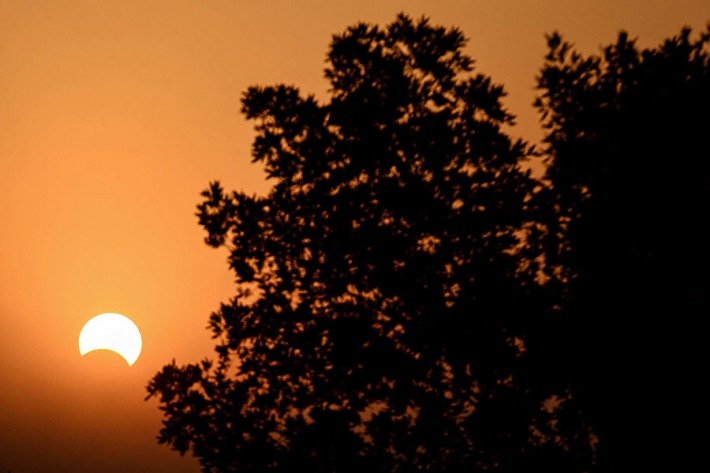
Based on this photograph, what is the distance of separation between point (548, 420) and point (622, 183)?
17.3 feet

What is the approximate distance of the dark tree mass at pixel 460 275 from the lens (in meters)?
16.6

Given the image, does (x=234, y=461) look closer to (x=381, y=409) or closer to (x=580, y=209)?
(x=381, y=409)

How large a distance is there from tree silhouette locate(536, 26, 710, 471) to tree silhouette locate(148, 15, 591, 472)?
0.84 meters

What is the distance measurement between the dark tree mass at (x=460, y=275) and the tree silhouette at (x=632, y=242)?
1.6 inches

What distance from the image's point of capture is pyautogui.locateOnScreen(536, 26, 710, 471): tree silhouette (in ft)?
52.7

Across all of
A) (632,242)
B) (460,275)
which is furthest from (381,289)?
(632,242)

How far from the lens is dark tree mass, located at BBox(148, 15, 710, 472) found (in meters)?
16.6

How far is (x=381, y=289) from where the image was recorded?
1777cm

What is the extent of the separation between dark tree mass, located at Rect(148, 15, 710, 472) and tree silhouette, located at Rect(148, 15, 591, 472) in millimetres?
47

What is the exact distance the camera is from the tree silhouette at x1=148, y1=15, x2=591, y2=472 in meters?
17.2

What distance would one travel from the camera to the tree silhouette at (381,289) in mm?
17172

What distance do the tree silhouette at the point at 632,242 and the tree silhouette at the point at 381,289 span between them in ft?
2.77

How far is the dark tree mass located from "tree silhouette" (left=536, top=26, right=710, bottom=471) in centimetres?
4

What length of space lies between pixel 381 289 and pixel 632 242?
532 cm
